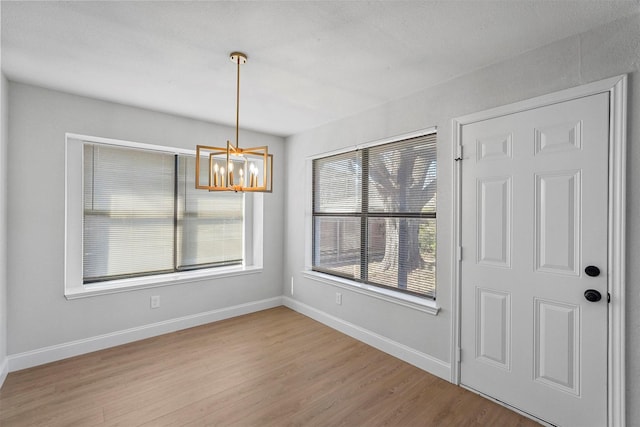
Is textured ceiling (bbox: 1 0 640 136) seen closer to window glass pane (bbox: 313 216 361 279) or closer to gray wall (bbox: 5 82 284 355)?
gray wall (bbox: 5 82 284 355)

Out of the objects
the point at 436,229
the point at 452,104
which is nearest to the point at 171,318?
the point at 436,229

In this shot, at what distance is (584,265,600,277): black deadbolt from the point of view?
5.96 feet

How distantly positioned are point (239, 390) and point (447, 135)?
2776 millimetres

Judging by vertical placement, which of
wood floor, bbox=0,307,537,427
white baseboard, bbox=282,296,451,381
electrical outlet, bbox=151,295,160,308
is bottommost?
wood floor, bbox=0,307,537,427

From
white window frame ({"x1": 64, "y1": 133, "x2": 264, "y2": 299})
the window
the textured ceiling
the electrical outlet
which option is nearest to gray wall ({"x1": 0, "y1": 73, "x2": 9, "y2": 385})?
the textured ceiling

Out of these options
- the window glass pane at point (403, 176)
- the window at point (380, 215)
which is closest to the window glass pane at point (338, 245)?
the window at point (380, 215)

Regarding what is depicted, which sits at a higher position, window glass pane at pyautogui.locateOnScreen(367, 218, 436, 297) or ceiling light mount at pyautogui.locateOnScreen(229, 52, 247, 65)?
ceiling light mount at pyautogui.locateOnScreen(229, 52, 247, 65)

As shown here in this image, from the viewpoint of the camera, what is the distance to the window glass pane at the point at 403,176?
9.23 ft

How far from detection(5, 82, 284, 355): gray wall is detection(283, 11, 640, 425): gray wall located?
194cm

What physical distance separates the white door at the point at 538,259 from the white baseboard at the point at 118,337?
9.30ft

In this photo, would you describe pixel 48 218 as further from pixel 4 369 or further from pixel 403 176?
pixel 403 176

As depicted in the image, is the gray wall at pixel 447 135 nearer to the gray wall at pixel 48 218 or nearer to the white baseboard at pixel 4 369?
the gray wall at pixel 48 218

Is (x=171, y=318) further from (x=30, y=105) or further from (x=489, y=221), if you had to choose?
(x=489, y=221)

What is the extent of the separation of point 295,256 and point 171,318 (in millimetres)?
1743
